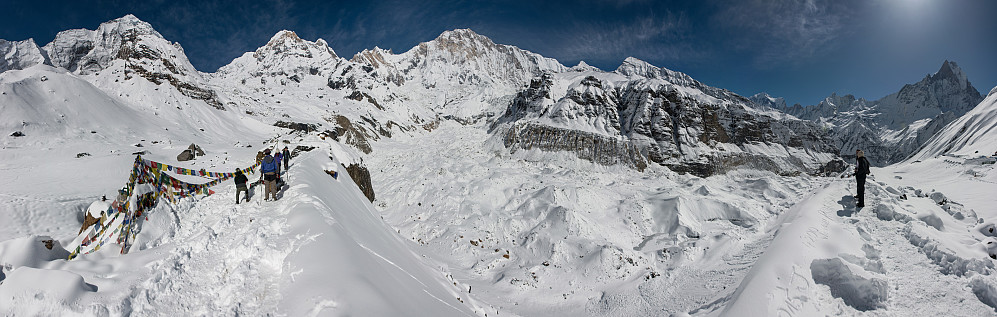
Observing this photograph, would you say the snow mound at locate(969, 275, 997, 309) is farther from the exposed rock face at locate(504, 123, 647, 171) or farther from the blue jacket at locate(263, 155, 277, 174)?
the exposed rock face at locate(504, 123, 647, 171)

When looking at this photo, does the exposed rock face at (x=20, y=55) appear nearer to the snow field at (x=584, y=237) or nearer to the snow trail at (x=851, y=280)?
the snow field at (x=584, y=237)

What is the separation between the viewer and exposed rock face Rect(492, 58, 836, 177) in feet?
157

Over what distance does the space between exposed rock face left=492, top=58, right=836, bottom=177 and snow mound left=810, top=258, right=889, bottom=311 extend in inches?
1620

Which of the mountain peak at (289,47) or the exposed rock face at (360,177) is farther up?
the mountain peak at (289,47)

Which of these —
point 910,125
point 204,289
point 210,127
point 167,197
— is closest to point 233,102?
point 210,127

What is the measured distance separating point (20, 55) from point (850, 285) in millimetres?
145022

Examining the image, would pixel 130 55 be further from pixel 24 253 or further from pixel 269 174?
pixel 24 253

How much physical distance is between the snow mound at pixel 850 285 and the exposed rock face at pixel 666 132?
41146mm

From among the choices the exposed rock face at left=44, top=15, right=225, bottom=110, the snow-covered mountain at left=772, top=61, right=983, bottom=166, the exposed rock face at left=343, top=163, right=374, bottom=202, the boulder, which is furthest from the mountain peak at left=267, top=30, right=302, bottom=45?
the snow-covered mountain at left=772, top=61, right=983, bottom=166

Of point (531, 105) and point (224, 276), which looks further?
point (531, 105)

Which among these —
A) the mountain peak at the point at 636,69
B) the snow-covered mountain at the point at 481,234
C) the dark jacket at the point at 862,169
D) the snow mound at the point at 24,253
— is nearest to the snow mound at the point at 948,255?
the snow-covered mountain at the point at 481,234

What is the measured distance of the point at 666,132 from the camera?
49.4 m

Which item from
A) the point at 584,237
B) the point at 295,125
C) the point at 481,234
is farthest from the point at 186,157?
the point at 295,125

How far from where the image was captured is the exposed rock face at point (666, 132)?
157 feet
